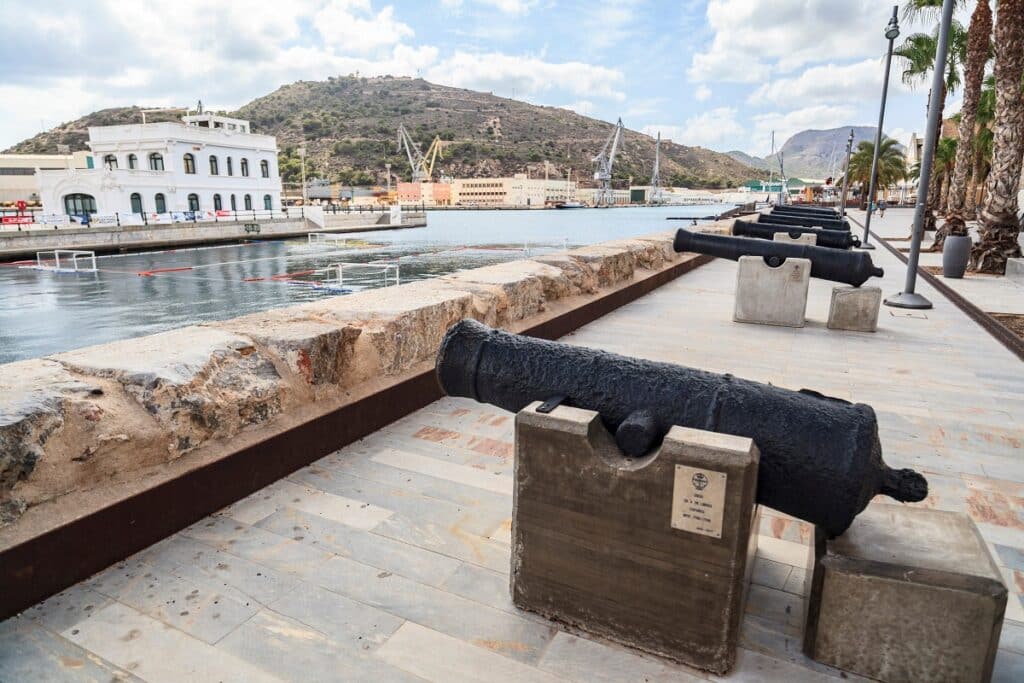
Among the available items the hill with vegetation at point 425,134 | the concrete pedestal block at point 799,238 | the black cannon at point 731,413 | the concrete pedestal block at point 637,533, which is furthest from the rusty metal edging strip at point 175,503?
the hill with vegetation at point 425,134

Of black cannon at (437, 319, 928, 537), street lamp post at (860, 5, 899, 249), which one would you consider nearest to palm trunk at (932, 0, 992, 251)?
street lamp post at (860, 5, 899, 249)

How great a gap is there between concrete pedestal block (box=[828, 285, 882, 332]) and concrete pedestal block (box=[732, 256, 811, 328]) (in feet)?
0.92

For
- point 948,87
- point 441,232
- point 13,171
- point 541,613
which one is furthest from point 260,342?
point 13,171

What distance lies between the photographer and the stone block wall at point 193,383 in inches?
78.8

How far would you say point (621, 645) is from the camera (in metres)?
1.82

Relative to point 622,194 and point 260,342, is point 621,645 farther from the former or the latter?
point 622,194

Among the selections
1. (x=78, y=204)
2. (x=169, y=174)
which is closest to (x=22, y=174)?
(x=78, y=204)

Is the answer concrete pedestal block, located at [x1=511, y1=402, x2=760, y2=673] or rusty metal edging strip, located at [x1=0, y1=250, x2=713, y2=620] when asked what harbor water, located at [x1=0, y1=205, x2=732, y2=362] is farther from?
concrete pedestal block, located at [x1=511, y1=402, x2=760, y2=673]

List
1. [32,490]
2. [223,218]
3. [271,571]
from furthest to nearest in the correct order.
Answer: [223,218] → [271,571] → [32,490]

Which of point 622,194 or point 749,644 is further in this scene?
point 622,194

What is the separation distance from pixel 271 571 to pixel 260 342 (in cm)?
113

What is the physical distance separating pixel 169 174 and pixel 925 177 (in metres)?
52.3

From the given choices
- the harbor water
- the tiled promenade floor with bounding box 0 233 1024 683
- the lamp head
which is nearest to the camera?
the tiled promenade floor with bounding box 0 233 1024 683

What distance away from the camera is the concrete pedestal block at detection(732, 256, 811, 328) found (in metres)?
6.03
